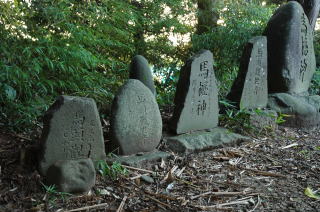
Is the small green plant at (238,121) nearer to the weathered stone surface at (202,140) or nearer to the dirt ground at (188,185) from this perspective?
the weathered stone surface at (202,140)

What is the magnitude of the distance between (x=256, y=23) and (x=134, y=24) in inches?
106

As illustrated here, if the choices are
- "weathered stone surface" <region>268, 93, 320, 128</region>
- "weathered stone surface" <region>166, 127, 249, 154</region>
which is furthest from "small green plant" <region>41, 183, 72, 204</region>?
"weathered stone surface" <region>268, 93, 320, 128</region>

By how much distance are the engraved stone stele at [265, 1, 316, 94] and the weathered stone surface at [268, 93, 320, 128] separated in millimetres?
258

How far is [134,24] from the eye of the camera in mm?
6695

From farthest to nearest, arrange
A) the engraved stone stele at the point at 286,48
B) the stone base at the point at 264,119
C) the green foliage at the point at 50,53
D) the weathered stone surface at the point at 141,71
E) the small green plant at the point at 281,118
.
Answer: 1. the engraved stone stele at the point at 286,48
2. the small green plant at the point at 281,118
3. the stone base at the point at 264,119
4. the weathered stone surface at the point at 141,71
5. the green foliage at the point at 50,53

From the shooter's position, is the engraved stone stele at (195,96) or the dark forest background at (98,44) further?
the engraved stone stele at (195,96)

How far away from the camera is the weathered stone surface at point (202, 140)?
12.1 ft

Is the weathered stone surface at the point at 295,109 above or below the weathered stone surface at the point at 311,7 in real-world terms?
below

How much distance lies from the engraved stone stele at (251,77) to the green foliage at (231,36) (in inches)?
42.9

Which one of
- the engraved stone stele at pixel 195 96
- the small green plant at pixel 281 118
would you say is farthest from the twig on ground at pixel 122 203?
the small green plant at pixel 281 118

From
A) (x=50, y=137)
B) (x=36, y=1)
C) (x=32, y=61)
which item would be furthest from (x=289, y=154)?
(x=36, y=1)

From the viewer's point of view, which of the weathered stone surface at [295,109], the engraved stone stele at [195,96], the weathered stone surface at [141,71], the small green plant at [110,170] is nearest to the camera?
the small green plant at [110,170]

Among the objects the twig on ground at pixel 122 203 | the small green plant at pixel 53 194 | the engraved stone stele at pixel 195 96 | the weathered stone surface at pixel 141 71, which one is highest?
the weathered stone surface at pixel 141 71

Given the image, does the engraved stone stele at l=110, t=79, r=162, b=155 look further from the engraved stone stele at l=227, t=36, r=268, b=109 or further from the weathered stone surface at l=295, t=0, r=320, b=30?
the weathered stone surface at l=295, t=0, r=320, b=30
